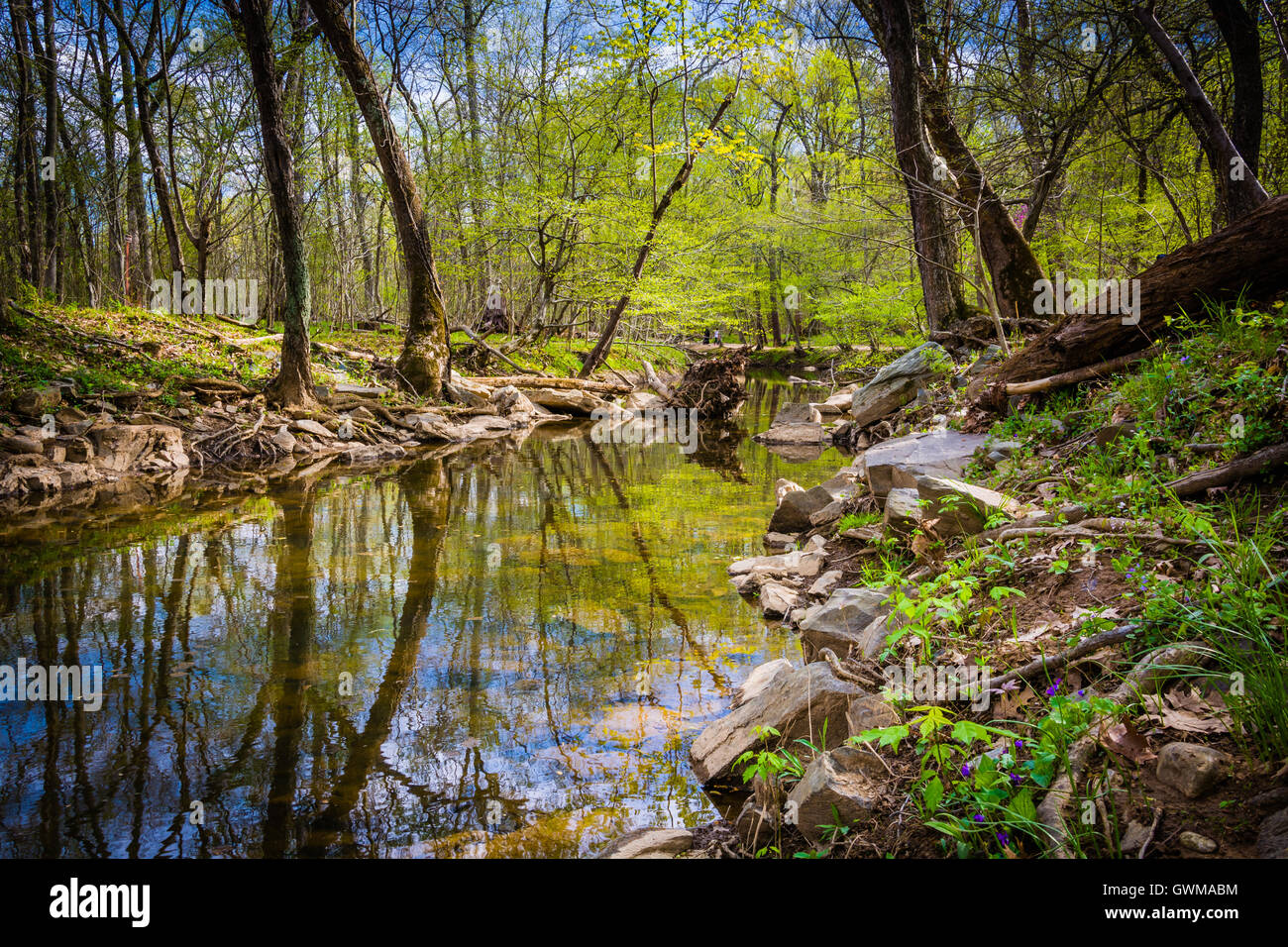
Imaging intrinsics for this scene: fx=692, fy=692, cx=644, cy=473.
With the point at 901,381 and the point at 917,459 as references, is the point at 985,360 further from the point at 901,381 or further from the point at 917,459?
the point at 917,459

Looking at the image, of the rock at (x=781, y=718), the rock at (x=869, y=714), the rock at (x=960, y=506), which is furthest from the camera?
the rock at (x=960, y=506)

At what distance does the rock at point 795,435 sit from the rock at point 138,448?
32.1ft

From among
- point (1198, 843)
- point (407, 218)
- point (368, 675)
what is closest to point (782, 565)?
point (368, 675)

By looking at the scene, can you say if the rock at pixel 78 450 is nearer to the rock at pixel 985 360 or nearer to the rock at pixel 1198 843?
the rock at pixel 985 360

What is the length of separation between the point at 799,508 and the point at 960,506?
2550 millimetres

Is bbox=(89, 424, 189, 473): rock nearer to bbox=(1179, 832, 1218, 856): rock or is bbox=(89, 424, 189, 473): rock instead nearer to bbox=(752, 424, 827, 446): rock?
bbox=(752, 424, 827, 446): rock

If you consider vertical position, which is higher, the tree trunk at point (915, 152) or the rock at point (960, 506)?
the tree trunk at point (915, 152)

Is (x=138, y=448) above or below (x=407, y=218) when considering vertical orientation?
below

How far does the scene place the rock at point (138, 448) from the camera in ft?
30.3

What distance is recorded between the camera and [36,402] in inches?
355

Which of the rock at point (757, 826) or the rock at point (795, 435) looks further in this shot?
the rock at point (795, 435)

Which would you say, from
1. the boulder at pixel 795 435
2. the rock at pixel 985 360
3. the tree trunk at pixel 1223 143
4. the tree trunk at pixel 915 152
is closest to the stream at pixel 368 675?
the rock at pixel 985 360

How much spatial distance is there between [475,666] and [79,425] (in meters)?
8.41

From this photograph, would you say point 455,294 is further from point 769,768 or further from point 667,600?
point 769,768
